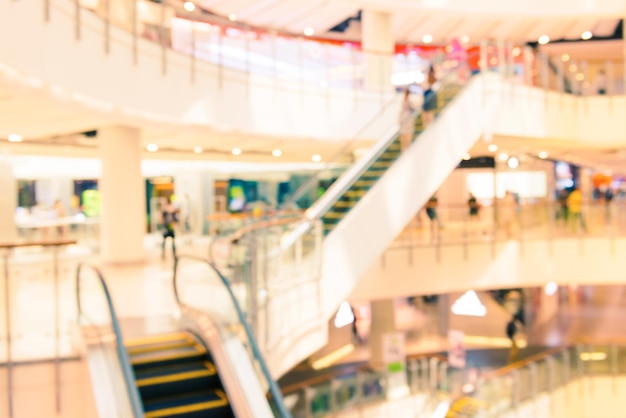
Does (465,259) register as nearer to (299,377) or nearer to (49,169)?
(299,377)

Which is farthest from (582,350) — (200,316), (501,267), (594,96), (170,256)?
(200,316)

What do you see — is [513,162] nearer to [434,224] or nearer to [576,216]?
[576,216]

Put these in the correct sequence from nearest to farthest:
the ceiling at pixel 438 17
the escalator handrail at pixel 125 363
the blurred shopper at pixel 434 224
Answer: the escalator handrail at pixel 125 363
the blurred shopper at pixel 434 224
the ceiling at pixel 438 17

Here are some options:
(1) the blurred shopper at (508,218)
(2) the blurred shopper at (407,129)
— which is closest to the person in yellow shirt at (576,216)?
(1) the blurred shopper at (508,218)

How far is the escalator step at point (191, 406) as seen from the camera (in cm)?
550

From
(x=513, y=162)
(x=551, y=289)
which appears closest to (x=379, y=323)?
(x=513, y=162)

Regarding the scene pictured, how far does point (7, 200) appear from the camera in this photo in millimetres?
Result: 13977

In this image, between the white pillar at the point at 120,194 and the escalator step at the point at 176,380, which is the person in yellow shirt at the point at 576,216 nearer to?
the white pillar at the point at 120,194

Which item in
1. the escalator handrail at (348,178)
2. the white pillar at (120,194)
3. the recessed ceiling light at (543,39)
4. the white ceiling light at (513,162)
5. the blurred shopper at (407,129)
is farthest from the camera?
the white ceiling light at (513,162)

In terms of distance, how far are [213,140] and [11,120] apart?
4.56m

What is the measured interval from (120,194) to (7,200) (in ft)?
11.4

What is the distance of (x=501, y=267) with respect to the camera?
1412cm

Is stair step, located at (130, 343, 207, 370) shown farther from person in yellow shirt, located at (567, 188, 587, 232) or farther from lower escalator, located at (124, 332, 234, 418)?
person in yellow shirt, located at (567, 188, 587, 232)

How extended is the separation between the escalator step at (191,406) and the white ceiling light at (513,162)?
19.7 m
